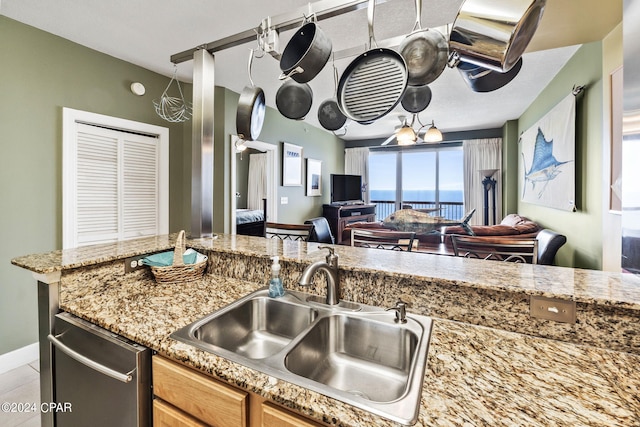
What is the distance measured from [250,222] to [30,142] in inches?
→ 95.9

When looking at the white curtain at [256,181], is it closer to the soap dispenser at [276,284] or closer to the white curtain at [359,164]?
the white curtain at [359,164]

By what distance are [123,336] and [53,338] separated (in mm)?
448

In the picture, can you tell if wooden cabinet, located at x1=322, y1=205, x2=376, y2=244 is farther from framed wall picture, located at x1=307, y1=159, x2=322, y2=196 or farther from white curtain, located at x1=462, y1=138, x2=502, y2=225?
white curtain, located at x1=462, y1=138, x2=502, y2=225

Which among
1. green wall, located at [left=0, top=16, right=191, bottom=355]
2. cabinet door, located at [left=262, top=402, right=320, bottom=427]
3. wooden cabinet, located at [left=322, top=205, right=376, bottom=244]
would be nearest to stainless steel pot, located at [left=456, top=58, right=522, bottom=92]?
cabinet door, located at [left=262, top=402, right=320, bottom=427]

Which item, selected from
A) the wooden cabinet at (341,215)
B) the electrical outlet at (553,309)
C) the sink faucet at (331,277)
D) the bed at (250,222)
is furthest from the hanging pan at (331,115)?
the wooden cabinet at (341,215)

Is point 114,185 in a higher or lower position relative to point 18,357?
higher

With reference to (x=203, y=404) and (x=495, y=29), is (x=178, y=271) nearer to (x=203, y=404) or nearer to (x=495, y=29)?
(x=203, y=404)

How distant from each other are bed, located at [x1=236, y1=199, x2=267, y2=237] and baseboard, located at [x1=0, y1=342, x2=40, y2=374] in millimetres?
2169

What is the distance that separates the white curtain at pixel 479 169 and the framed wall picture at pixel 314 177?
3.16 m

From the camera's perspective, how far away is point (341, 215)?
5.81 metres

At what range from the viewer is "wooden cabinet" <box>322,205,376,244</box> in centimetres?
568

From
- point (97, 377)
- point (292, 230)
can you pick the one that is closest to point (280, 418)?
point (97, 377)

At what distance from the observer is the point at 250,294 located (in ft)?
4.04

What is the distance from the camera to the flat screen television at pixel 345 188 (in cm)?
609
